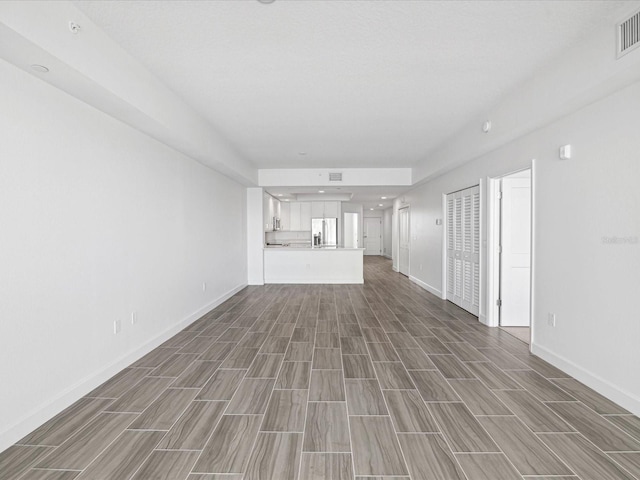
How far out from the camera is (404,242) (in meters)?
9.80

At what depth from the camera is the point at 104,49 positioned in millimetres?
2381

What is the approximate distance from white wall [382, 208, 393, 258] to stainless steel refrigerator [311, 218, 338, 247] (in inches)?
225

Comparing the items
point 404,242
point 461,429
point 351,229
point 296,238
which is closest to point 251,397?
point 461,429

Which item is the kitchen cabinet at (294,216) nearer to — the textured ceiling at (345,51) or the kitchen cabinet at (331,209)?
the kitchen cabinet at (331,209)

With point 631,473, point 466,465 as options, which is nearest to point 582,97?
point 631,473

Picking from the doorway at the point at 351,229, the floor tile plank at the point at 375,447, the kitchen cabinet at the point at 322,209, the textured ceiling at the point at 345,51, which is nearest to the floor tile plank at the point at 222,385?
the floor tile plank at the point at 375,447

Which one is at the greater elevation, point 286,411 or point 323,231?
point 323,231

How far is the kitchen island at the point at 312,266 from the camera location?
8273 mm

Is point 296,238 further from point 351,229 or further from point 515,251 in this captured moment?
point 515,251

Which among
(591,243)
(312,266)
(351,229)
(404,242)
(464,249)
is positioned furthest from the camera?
(351,229)

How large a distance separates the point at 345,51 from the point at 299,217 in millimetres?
8178

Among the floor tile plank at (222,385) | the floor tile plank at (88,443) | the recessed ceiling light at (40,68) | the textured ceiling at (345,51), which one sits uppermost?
the textured ceiling at (345,51)

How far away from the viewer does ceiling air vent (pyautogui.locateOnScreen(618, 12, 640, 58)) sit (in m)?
2.02

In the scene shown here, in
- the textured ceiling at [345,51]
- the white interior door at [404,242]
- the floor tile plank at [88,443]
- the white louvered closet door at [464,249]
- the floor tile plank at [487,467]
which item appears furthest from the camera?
the white interior door at [404,242]
